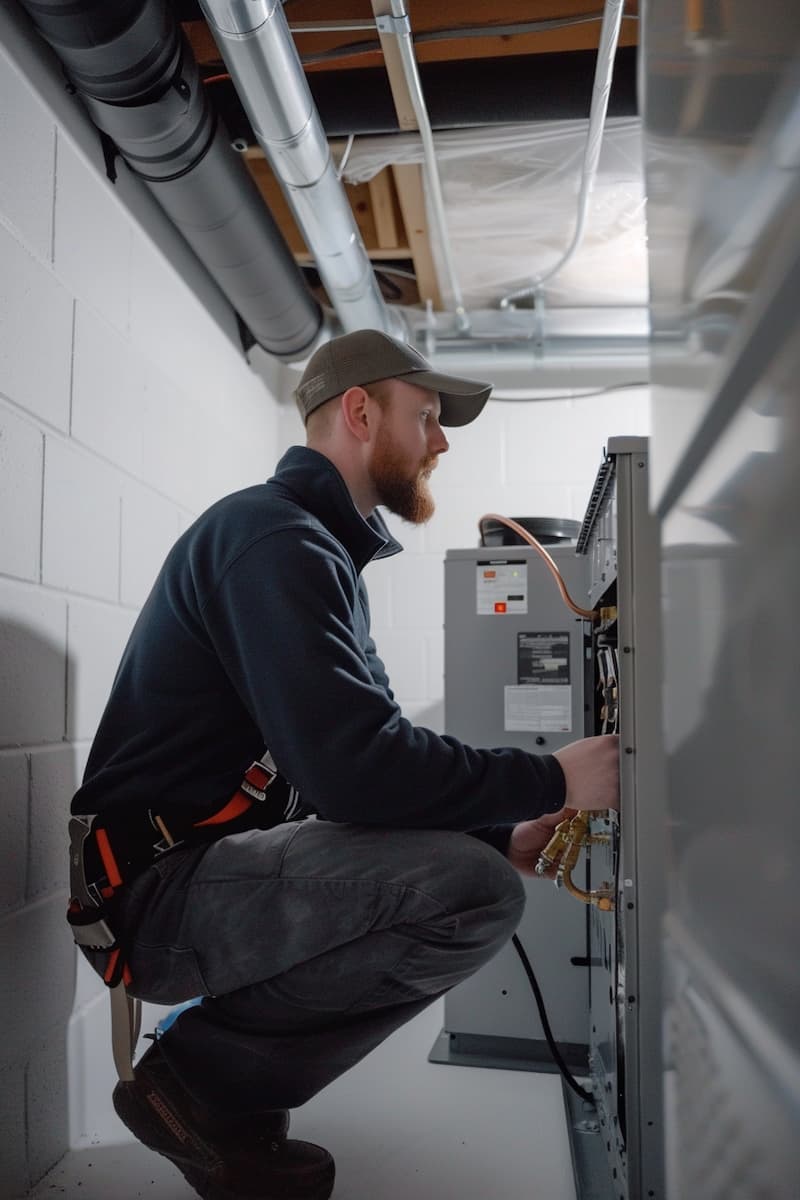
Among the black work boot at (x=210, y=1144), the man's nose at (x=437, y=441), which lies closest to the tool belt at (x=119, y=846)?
the black work boot at (x=210, y=1144)

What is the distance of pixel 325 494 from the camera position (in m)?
1.53

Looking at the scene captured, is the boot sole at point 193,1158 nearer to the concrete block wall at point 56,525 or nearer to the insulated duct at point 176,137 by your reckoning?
the concrete block wall at point 56,525

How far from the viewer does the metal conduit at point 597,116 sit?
1624 millimetres

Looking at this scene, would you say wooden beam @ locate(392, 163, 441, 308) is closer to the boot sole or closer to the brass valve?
the brass valve

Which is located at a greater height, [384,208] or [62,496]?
[384,208]

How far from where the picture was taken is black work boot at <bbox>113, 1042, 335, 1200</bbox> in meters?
1.28

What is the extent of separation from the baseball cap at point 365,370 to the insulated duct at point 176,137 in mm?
569

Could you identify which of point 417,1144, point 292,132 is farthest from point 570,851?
point 292,132

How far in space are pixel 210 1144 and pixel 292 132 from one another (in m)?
1.77

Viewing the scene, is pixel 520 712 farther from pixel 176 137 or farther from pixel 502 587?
pixel 176 137

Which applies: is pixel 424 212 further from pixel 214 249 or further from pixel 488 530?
pixel 488 530

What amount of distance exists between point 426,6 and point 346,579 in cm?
129

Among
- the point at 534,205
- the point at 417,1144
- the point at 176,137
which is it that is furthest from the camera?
the point at 534,205

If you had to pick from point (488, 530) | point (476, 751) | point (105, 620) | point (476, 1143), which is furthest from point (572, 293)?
point (476, 1143)
